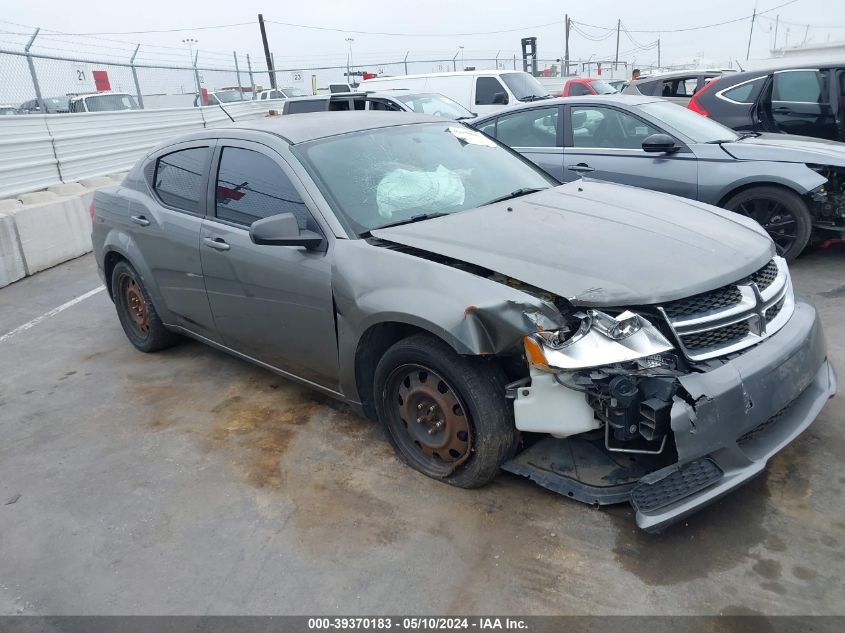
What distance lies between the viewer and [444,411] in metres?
3.16

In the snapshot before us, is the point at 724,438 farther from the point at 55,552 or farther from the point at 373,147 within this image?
the point at 55,552

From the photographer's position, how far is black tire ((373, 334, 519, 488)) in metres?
2.98

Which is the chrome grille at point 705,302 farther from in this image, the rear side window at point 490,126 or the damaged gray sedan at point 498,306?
the rear side window at point 490,126

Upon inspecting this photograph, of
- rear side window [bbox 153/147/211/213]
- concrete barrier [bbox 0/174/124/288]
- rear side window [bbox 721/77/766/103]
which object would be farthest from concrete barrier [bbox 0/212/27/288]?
rear side window [bbox 721/77/766/103]

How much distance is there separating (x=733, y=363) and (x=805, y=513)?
779 mm

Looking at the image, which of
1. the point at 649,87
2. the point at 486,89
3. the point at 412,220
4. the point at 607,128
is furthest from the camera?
the point at 486,89

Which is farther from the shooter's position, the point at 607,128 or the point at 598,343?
the point at 607,128

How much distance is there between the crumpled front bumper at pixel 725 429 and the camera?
2.61 m

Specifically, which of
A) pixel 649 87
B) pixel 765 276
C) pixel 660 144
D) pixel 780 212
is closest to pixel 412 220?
pixel 765 276

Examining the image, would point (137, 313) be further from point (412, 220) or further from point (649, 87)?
point (649, 87)

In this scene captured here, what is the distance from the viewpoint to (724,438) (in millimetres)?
2676

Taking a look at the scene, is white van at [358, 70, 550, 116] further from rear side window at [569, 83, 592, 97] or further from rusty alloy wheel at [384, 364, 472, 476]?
rusty alloy wheel at [384, 364, 472, 476]

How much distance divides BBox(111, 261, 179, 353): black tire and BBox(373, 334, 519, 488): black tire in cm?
243

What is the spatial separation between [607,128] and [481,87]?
340 inches
